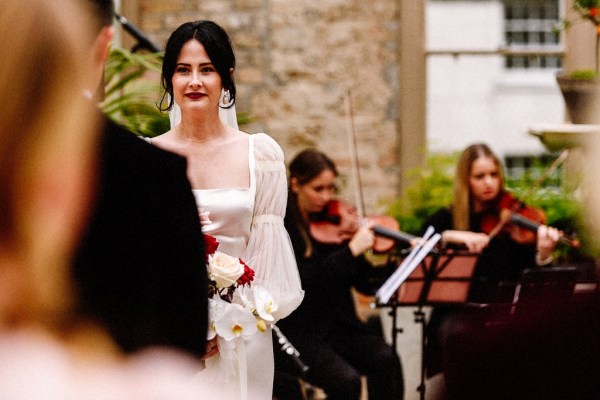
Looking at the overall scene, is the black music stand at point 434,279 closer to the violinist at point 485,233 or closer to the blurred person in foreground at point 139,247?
the violinist at point 485,233

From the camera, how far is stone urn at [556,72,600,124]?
602 cm

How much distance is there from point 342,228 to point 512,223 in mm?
941

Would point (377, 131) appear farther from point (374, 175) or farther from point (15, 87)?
point (15, 87)

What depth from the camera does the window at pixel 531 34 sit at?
26.1 feet

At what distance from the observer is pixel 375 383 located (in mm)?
5723

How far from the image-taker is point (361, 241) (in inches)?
225

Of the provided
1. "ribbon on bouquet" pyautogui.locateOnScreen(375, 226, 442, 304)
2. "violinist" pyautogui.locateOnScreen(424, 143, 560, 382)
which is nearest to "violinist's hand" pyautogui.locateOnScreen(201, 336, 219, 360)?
"ribbon on bouquet" pyautogui.locateOnScreen(375, 226, 442, 304)

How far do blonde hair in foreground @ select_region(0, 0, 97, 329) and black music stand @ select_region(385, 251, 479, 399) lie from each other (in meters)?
4.10

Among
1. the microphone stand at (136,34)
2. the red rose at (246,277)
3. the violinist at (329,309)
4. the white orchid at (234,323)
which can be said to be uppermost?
the microphone stand at (136,34)

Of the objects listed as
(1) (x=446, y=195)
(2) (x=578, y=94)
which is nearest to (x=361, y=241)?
(2) (x=578, y=94)

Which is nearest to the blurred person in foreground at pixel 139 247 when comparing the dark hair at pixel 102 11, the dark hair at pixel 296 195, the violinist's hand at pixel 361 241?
the dark hair at pixel 102 11

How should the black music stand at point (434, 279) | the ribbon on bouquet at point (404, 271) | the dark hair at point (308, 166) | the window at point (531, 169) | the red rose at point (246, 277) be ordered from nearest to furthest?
1. the red rose at point (246, 277)
2. the ribbon on bouquet at point (404, 271)
3. the black music stand at point (434, 279)
4. the dark hair at point (308, 166)
5. the window at point (531, 169)

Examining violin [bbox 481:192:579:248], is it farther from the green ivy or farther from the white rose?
the white rose

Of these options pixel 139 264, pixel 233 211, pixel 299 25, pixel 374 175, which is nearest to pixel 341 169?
pixel 374 175
